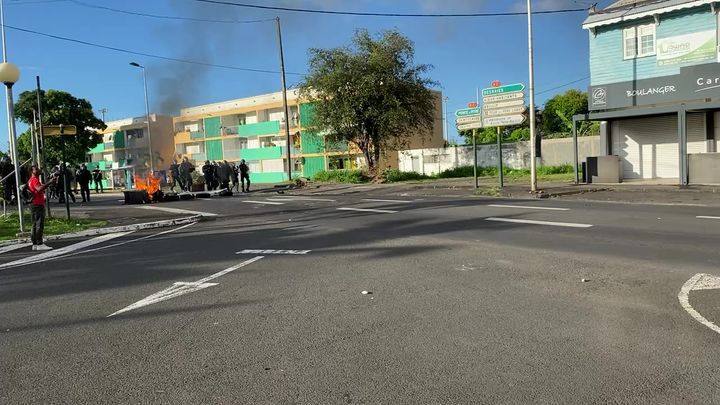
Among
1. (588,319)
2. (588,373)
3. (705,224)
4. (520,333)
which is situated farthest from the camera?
(705,224)

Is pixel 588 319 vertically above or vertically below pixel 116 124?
below

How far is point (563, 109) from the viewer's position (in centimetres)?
5566

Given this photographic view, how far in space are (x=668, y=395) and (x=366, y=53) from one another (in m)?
29.3

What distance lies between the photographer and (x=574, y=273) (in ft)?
22.1

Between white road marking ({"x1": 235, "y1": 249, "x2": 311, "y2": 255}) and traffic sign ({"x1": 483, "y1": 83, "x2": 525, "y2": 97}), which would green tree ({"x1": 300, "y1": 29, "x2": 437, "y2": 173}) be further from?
white road marking ({"x1": 235, "y1": 249, "x2": 311, "y2": 255})

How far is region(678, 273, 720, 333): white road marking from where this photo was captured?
478 centimetres

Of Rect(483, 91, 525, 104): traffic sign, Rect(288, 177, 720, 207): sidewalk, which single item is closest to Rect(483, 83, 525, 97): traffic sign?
Rect(483, 91, 525, 104): traffic sign

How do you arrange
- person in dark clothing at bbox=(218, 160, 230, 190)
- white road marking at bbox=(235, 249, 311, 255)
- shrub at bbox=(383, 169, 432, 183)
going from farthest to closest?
1. shrub at bbox=(383, 169, 432, 183)
2. person in dark clothing at bbox=(218, 160, 230, 190)
3. white road marking at bbox=(235, 249, 311, 255)

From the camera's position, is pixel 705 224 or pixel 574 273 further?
pixel 705 224

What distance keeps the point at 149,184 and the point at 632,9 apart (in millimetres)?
21863

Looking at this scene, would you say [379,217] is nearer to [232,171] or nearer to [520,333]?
[520,333]

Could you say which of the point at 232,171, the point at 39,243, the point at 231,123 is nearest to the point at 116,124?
the point at 231,123

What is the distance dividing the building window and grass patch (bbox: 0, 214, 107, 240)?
2102cm

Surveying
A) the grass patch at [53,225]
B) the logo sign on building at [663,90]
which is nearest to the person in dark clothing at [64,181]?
the grass patch at [53,225]
